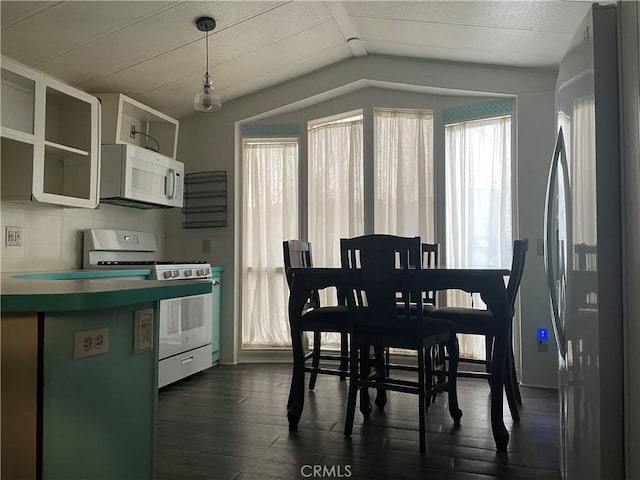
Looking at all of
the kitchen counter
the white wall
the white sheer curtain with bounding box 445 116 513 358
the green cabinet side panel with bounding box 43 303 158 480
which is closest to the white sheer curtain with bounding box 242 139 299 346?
the white wall

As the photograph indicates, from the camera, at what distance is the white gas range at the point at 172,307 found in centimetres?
Result: 316

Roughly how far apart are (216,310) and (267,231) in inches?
33.7

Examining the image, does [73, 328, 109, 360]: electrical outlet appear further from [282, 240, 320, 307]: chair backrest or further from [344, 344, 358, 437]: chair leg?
[282, 240, 320, 307]: chair backrest

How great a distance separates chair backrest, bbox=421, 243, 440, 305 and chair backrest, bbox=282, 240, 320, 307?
0.88 meters

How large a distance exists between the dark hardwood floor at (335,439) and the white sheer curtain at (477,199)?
997 mm

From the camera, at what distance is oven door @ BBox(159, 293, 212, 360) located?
10.4ft

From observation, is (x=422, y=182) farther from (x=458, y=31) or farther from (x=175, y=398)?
(x=175, y=398)

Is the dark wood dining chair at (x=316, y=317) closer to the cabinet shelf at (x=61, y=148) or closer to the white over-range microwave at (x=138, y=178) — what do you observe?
the white over-range microwave at (x=138, y=178)

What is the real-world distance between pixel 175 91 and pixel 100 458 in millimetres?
3242

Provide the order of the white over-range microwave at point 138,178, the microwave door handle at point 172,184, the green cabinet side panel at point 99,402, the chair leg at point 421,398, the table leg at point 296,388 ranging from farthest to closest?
the microwave door handle at point 172,184, the white over-range microwave at point 138,178, the table leg at point 296,388, the chair leg at point 421,398, the green cabinet side panel at point 99,402

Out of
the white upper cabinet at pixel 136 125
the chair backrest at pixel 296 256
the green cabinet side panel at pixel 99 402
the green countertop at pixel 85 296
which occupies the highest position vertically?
the white upper cabinet at pixel 136 125

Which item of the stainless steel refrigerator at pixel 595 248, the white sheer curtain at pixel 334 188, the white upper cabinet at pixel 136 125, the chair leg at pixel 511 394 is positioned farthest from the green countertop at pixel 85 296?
the white sheer curtain at pixel 334 188

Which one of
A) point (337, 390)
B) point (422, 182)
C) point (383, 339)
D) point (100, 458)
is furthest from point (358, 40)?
point (100, 458)

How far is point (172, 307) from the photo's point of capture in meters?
3.23
